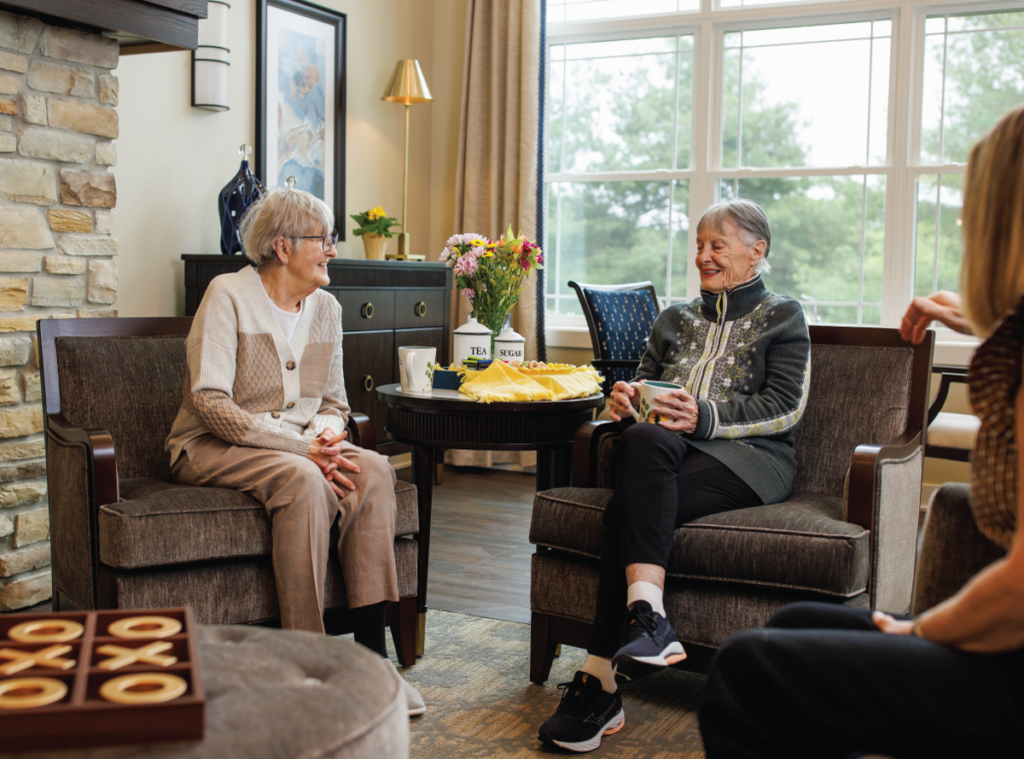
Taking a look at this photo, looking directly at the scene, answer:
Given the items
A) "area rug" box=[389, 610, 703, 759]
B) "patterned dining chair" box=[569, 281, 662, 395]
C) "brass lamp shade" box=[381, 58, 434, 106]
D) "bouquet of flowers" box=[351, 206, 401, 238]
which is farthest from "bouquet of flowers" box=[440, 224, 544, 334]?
"brass lamp shade" box=[381, 58, 434, 106]

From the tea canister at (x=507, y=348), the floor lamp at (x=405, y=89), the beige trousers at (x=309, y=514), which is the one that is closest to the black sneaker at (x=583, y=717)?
the beige trousers at (x=309, y=514)

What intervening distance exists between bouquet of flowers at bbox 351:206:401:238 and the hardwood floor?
121cm

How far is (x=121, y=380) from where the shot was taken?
93.9 inches

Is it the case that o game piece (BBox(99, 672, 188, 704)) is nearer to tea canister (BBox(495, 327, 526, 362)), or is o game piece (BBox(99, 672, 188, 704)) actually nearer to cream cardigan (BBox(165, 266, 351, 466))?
cream cardigan (BBox(165, 266, 351, 466))

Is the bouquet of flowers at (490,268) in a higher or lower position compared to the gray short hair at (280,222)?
lower

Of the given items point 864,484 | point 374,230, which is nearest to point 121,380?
point 864,484

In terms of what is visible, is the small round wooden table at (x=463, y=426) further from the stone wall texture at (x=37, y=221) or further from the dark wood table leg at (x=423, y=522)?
the stone wall texture at (x=37, y=221)

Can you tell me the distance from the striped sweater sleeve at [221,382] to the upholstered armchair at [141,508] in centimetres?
15

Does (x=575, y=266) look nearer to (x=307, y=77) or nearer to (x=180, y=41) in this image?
(x=307, y=77)

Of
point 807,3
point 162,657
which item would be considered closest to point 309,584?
point 162,657

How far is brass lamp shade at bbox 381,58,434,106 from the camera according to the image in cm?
471

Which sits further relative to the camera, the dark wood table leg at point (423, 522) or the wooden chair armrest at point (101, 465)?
the dark wood table leg at point (423, 522)

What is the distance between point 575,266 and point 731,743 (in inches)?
167

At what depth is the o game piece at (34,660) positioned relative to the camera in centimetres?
109
